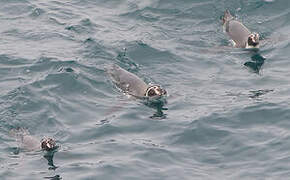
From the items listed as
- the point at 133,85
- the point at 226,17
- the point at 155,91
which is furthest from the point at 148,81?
the point at 226,17

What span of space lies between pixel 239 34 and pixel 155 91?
5.00 m

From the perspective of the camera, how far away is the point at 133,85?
19531mm

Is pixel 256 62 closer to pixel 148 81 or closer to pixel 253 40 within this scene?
pixel 253 40

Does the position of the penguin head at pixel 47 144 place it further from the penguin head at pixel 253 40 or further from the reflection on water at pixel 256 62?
the penguin head at pixel 253 40

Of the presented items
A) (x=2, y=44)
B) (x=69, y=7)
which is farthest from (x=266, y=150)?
(x=69, y=7)

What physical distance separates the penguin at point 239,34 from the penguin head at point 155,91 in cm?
420

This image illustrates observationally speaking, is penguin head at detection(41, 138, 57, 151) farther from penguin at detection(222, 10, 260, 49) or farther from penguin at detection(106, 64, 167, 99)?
penguin at detection(222, 10, 260, 49)

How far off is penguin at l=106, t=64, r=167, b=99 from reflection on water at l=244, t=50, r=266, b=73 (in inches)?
129

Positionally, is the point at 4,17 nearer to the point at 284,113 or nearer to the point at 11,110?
the point at 11,110

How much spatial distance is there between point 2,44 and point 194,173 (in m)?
11.2

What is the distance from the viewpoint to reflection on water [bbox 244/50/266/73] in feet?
68.0

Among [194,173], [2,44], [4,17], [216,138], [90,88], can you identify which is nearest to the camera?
[194,173]

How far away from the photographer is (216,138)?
54.1ft

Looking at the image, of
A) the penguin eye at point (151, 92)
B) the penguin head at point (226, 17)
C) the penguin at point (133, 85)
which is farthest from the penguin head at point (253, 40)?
the penguin eye at point (151, 92)
